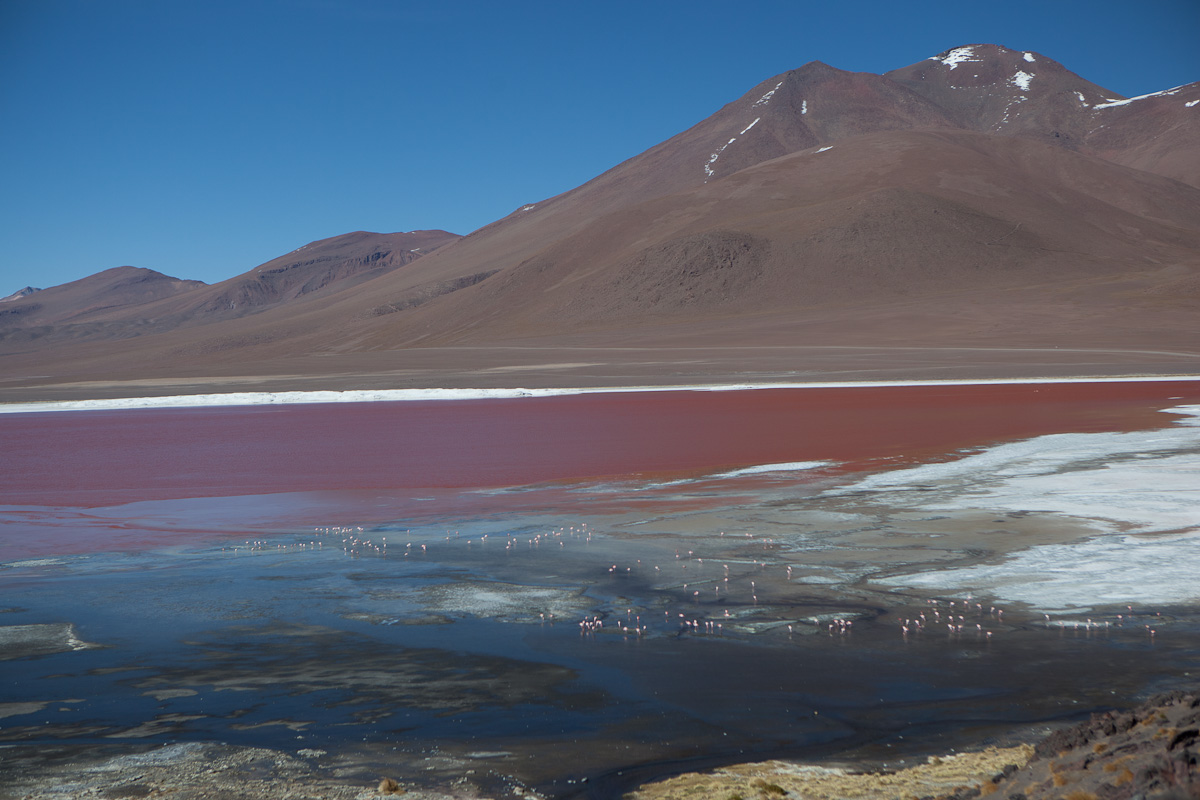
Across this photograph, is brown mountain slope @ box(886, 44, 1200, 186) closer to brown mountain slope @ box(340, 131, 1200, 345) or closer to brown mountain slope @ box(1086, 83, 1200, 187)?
brown mountain slope @ box(1086, 83, 1200, 187)

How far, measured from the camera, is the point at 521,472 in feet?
57.1

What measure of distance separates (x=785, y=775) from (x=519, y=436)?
62.6 ft

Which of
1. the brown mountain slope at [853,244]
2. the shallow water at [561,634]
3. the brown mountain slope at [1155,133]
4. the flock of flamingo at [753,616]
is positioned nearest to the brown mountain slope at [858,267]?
the brown mountain slope at [853,244]

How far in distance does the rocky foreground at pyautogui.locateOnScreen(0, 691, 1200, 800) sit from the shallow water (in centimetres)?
25

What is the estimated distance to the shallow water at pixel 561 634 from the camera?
541 centimetres

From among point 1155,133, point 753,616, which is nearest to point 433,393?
point 753,616

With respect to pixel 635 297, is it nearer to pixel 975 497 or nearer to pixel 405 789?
pixel 975 497

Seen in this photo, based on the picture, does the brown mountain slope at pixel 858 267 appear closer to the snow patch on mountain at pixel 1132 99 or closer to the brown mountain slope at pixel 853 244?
the brown mountain slope at pixel 853 244

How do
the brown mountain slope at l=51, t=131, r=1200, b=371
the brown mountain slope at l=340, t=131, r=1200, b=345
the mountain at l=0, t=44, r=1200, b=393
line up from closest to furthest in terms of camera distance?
the mountain at l=0, t=44, r=1200, b=393, the brown mountain slope at l=51, t=131, r=1200, b=371, the brown mountain slope at l=340, t=131, r=1200, b=345

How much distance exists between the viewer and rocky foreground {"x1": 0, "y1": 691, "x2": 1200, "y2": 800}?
3.86 metres

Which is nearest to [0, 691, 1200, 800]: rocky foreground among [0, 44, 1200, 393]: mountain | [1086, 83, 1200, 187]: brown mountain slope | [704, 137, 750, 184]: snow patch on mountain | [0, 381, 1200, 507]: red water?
[0, 381, 1200, 507]: red water

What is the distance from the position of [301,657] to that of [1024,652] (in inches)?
184

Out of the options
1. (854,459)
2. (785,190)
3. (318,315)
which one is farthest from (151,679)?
(318,315)

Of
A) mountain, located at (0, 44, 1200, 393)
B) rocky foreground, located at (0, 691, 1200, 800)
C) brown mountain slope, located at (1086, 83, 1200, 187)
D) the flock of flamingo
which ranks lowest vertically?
the flock of flamingo
